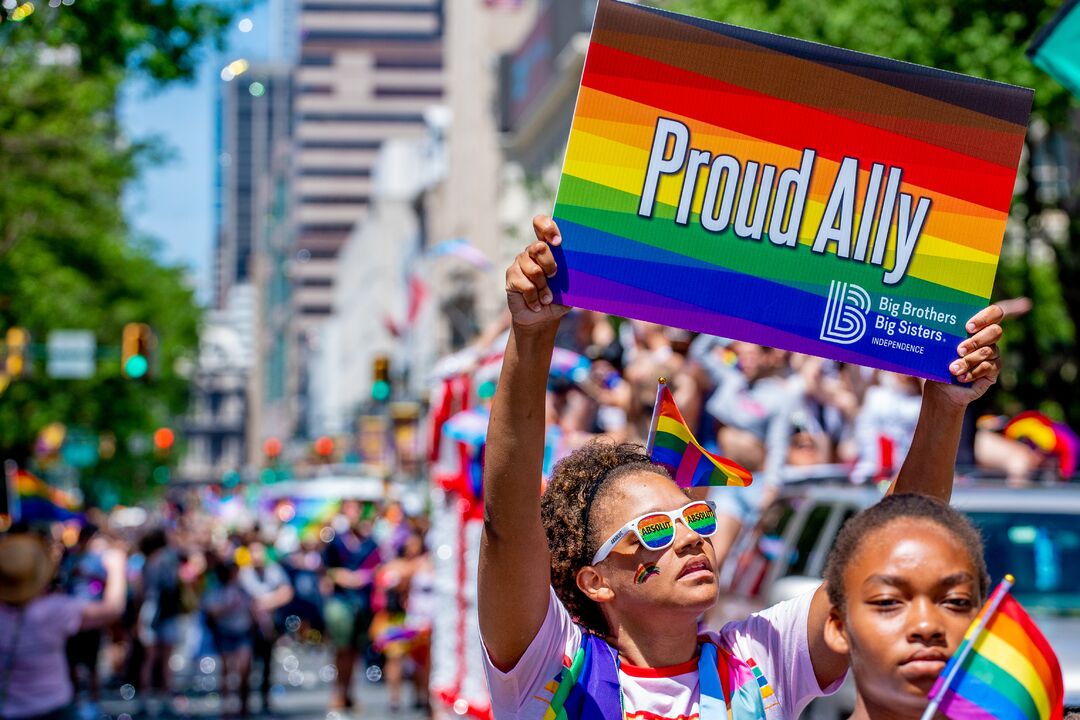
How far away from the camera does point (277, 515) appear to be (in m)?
45.6

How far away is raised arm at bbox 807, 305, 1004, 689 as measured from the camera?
125 inches

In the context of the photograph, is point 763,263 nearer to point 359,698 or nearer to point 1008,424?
point 1008,424

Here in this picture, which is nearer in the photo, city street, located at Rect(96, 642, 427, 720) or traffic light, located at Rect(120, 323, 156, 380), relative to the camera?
city street, located at Rect(96, 642, 427, 720)

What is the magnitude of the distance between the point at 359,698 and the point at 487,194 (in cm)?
5898

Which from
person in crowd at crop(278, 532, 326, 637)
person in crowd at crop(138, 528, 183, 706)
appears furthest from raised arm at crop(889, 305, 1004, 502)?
person in crowd at crop(138, 528, 183, 706)

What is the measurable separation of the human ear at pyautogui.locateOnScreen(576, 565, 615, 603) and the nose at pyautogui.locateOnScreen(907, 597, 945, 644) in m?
0.74

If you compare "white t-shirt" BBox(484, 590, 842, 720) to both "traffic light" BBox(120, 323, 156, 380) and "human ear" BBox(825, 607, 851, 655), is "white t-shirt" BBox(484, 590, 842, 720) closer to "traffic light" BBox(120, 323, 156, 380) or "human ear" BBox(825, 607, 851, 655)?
"human ear" BBox(825, 607, 851, 655)

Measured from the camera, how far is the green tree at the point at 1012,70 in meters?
19.0

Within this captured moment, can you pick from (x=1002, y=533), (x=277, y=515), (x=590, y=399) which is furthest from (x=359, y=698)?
(x=277, y=515)

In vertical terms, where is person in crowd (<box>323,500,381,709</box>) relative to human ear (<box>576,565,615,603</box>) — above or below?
below

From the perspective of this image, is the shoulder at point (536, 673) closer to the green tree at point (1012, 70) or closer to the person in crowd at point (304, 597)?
the green tree at point (1012, 70)

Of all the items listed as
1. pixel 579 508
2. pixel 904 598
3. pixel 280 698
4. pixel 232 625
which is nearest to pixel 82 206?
pixel 280 698

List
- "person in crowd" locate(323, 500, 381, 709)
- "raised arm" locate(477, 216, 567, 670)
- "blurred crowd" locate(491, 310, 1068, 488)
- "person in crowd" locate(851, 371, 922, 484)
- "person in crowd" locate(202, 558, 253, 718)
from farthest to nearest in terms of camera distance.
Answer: "person in crowd" locate(202, 558, 253, 718)
"person in crowd" locate(323, 500, 381, 709)
"person in crowd" locate(851, 371, 922, 484)
"blurred crowd" locate(491, 310, 1068, 488)
"raised arm" locate(477, 216, 567, 670)

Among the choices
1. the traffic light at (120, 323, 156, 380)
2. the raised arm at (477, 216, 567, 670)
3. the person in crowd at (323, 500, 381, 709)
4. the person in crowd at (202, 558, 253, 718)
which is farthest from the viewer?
the traffic light at (120, 323, 156, 380)
